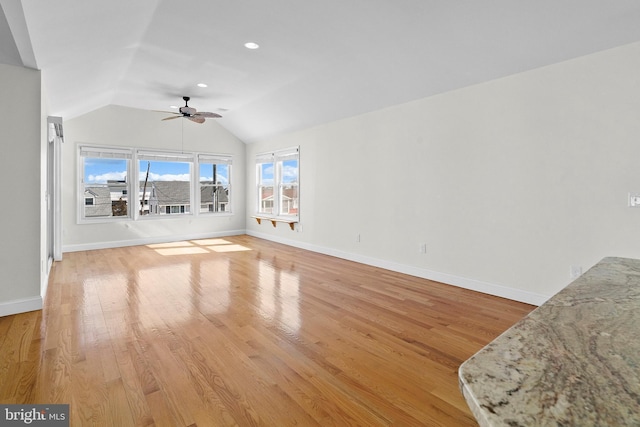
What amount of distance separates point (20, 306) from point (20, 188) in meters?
1.13

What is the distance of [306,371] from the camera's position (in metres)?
2.15

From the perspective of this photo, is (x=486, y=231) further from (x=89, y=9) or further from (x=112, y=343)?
(x=89, y=9)

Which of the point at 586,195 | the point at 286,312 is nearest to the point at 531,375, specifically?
the point at 286,312

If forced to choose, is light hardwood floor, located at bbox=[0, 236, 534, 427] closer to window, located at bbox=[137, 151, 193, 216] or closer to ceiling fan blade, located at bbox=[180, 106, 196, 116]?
ceiling fan blade, located at bbox=[180, 106, 196, 116]

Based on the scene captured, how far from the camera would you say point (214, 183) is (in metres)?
8.05

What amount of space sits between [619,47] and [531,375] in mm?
3614

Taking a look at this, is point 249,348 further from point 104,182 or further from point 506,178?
point 104,182

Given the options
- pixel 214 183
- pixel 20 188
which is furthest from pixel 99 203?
pixel 20 188

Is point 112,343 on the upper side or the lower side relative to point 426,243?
lower

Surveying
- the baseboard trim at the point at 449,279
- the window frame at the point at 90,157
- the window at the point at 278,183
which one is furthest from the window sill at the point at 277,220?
the window frame at the point at 90,157

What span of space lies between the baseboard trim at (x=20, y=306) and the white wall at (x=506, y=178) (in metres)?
4.04

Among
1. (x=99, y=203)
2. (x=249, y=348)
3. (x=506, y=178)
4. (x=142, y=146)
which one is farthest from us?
(x=142, y=146)

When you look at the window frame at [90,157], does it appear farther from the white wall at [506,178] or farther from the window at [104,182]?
the white wall at [506,178]

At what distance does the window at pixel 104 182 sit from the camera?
634 cm
